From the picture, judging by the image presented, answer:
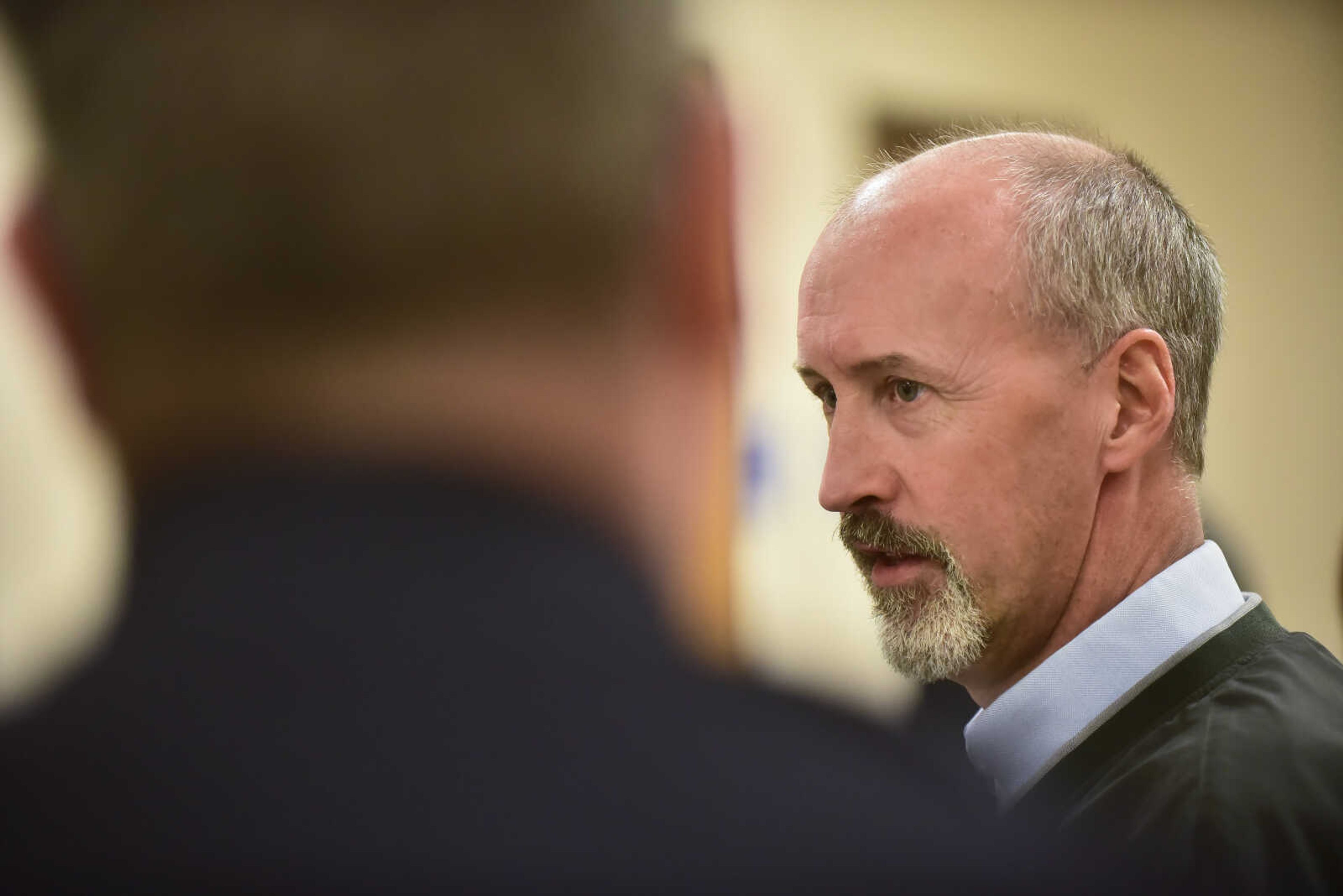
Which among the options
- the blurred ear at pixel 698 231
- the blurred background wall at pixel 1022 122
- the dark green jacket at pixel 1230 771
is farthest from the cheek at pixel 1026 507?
the blurred ear at pixel 698 231

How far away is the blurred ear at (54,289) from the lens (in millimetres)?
506

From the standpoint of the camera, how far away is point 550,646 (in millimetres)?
437

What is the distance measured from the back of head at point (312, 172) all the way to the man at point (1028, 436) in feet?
2.03

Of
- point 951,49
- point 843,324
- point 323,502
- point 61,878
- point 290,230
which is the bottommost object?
point 61,878

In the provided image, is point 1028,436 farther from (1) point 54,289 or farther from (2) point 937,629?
(1) point 54,289

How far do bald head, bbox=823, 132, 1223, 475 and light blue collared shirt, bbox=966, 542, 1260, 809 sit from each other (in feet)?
0.45

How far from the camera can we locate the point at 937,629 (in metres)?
1.11

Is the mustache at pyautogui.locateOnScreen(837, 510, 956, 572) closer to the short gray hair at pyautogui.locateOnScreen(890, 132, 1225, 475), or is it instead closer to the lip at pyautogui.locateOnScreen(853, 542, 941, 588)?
the lip at pyautogui.locateOnScreen(853, 542, 941, 588)

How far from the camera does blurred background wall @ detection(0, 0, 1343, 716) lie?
1.96 metres

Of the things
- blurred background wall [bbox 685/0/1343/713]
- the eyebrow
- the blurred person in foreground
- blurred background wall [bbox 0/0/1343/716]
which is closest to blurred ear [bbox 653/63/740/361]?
the blurred person in foreground

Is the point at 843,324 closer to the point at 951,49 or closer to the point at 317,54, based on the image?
the point at 317,54

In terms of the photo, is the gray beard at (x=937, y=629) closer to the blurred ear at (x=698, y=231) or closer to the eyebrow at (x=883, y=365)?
the eyebrow at (x=883, y=365)

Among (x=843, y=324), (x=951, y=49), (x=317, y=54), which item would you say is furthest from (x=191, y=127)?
(x=951, y=49)

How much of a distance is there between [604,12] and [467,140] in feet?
0.29
